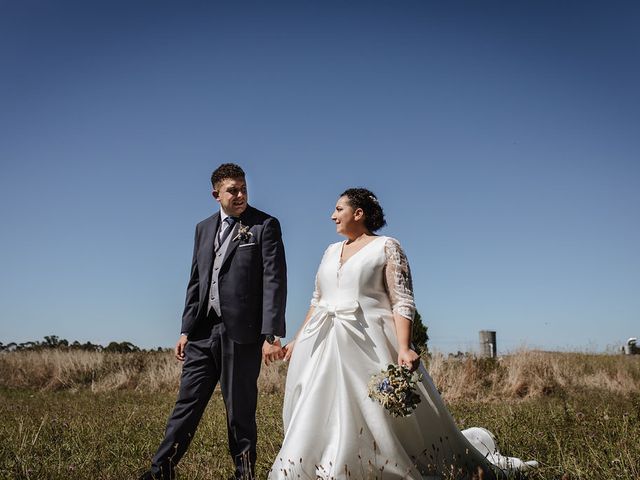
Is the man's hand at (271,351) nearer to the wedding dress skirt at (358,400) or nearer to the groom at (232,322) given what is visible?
the groom at (232,322)

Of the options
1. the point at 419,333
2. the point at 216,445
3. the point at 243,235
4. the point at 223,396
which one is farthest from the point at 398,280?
the point at 419,333

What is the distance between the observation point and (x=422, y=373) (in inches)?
171

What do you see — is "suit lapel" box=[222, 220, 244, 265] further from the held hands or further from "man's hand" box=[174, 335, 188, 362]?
the held hands

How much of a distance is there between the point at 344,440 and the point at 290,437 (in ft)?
1.21

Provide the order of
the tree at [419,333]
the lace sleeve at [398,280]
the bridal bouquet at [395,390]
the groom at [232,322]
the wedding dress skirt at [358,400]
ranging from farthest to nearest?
1. the tree at [419,333]
2. the groom at [232,322]
3. the lace sleeve at [398,280]
4. the wedding dress skirt at [358,400]
5. the bridal bouquet at [395,390]

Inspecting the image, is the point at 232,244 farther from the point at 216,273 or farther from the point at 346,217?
the point at 346,217

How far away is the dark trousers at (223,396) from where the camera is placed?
14.7 ft

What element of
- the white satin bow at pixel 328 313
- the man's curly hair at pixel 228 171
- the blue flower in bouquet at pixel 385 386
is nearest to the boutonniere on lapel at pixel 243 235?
the man's curly hair at pixel 228 171

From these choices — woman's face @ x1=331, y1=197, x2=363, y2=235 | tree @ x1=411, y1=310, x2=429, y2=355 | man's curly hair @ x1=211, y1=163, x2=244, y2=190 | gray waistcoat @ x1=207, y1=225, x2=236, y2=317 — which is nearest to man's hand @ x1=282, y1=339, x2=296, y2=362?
gray waistcoat @ x1=207, y1=225, x2=236, y2=317

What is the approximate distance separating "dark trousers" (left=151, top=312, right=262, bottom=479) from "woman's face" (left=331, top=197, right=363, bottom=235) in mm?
1141

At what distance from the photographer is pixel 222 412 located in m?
9.45

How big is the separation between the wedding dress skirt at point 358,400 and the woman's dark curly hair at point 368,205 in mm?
342

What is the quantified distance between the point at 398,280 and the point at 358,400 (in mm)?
896

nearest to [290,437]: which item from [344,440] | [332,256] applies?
[344,440]
